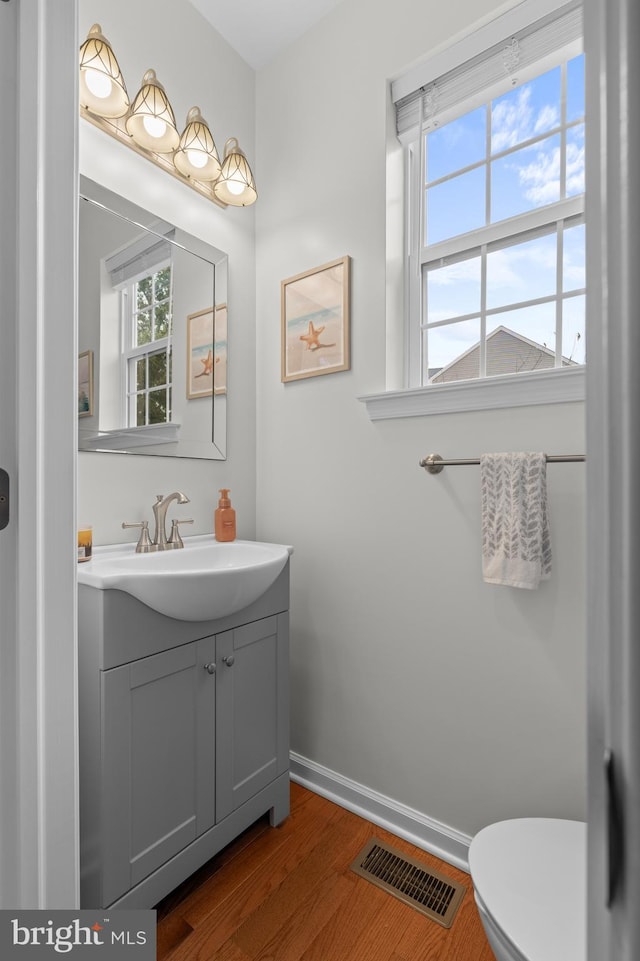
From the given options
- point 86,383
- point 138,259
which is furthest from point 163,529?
point 138,259

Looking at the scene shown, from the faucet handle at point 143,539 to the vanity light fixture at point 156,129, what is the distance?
119 centimetres

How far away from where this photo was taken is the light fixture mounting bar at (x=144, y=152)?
1.45m

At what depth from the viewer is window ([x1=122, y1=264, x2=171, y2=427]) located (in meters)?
1.59

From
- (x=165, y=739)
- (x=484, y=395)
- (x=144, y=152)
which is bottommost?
(x=165, y=739)

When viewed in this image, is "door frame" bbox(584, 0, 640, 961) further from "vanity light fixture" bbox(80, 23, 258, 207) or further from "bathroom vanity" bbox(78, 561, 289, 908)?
"vanity light fixture" bbox(80, 23, 258, 207)

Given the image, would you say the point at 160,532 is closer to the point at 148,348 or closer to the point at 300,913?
the point at 148,348

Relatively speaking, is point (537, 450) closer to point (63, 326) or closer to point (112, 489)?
point (63, 326)

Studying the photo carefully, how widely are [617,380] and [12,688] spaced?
33.3 inches

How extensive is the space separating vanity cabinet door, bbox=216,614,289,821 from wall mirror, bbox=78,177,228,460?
69 cm

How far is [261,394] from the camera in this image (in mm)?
2008

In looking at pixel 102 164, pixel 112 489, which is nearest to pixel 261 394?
pixel 112 489

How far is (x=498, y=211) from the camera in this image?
1514 mm

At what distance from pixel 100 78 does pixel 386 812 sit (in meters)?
2.37

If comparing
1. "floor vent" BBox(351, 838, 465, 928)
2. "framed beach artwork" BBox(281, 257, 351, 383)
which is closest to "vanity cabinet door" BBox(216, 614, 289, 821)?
"floor vent" BBox(351, 838, 465, 928)
